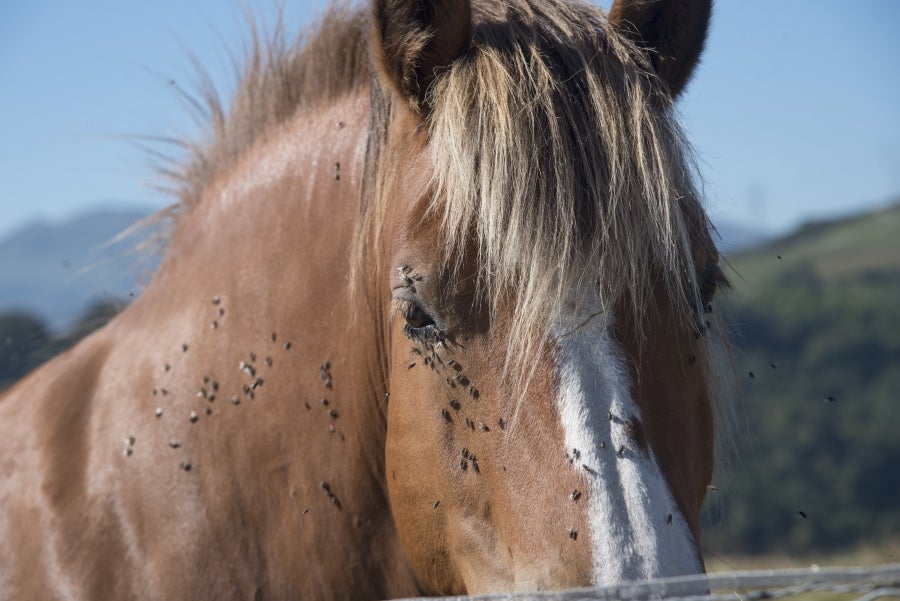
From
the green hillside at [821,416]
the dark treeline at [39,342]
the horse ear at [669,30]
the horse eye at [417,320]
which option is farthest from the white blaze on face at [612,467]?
the green hillside at [821,416]

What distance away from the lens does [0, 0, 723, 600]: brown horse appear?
1972mm

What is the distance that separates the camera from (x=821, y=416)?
3316 centimetres

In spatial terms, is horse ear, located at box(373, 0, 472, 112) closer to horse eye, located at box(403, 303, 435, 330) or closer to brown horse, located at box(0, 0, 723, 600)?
brown horse, located at box(0, 0, 723, 600)

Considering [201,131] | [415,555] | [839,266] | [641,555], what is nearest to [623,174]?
→ [641,555]

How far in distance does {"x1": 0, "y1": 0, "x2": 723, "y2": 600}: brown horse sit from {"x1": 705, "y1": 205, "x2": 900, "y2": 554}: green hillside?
24599 millimetres

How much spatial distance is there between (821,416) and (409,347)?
34095mm

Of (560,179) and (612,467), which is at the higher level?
(560,179)

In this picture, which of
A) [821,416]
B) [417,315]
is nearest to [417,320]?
[417,315]

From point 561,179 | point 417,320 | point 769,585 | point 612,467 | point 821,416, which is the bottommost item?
point 821,416

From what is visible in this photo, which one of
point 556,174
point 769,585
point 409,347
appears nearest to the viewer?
point 769,585

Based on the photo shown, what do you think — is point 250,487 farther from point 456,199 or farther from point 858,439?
point 858,439

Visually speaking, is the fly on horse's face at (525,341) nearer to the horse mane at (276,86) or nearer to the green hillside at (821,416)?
the horse mane at (276,86)

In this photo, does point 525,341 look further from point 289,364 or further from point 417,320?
point 289,364

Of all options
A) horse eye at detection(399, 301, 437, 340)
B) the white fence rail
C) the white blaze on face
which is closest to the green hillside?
horse eye at detection(399, 301, 437, 340)
